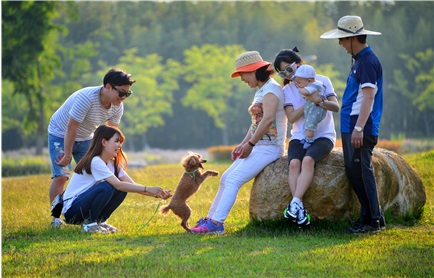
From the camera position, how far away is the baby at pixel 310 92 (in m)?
7.25

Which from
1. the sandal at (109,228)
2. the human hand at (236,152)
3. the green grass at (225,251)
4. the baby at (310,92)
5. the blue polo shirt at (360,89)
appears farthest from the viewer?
the sandal at (109,228)

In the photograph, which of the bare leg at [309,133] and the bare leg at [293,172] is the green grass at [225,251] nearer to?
the bare leg at [293,172]

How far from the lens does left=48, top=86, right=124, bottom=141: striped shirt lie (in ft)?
26.8

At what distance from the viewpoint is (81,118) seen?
8180 millimetres

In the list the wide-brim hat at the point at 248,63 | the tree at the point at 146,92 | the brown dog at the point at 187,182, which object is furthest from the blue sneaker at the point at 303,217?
the tree at the point at 146,92

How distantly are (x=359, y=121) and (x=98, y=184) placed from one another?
2636mm

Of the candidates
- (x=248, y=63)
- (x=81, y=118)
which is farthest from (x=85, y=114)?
(x=248, y=63)

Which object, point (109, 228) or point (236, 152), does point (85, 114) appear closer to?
point (109, 228)

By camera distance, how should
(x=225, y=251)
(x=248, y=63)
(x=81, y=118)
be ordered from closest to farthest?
(x=225, y=251) < (x=248, y=63) < (x=81, y=118)

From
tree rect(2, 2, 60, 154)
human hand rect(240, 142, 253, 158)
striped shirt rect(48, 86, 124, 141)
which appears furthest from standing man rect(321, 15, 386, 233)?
tree rect(2, 2, 60, 154)

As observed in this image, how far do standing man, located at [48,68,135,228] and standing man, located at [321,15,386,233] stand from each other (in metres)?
2.28

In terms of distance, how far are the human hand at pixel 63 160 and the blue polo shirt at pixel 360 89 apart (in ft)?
9.79

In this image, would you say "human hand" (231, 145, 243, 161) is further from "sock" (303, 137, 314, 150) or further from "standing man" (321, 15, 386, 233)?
"standing man" (321, 15, 386, 233)

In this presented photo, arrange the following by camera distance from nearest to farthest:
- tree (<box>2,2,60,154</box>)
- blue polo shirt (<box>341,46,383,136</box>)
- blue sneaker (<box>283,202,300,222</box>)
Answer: blue sneaker (<box>283,202,300,222</box>) < blue polo shirt (<box>341,46,383,136</box>) < tree (<box>2,2,60,154</box>)
